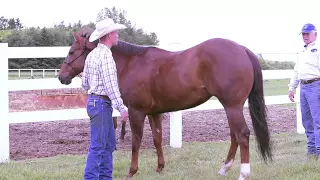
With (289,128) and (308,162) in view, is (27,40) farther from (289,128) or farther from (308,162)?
(308,162)

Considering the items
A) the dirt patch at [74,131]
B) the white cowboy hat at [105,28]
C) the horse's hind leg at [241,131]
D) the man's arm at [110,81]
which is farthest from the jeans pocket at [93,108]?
the dirt patch at [74,131]

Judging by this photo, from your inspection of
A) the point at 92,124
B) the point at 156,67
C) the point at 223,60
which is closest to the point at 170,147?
the point at 156,67

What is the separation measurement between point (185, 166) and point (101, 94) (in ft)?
7.44

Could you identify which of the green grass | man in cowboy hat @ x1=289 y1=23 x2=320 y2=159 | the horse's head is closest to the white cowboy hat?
the horse's head

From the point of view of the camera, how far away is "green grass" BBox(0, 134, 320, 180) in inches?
215

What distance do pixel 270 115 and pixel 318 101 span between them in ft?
18.0

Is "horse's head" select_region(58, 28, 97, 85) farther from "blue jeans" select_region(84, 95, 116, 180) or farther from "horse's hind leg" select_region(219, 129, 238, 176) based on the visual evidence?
"horse's hind leg" select_region(219, 129, 238, 176)

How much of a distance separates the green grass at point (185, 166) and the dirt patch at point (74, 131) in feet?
2.32

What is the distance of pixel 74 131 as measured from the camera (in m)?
8.97

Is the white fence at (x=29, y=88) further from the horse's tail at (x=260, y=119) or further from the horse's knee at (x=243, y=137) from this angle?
the horse's knee at (x=243, y=137)

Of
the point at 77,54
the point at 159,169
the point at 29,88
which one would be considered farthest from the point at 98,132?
the point at 29,88

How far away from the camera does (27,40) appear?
45719 mm

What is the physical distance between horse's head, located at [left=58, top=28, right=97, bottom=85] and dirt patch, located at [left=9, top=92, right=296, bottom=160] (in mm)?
1941

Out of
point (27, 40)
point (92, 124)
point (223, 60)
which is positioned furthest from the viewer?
point (27, 40)
